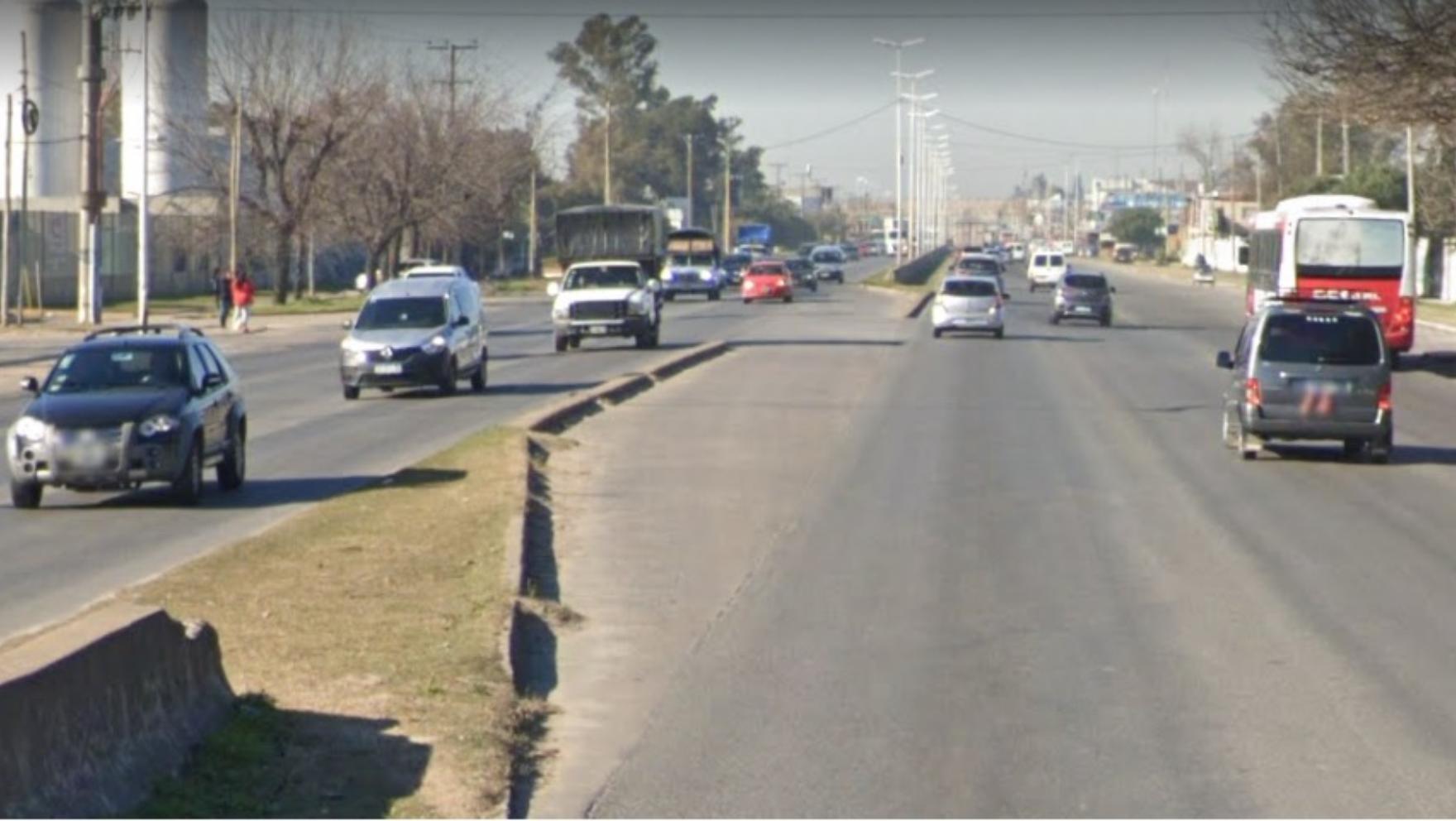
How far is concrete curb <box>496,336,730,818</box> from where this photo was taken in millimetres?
12795

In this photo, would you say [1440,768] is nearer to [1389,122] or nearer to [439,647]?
[439,647]

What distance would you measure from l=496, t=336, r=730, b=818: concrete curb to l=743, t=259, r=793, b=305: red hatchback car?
54.6m

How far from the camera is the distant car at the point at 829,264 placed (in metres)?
117

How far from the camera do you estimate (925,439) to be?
96.7ft

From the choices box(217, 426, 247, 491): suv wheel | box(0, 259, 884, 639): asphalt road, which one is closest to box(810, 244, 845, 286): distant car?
box(0, 259, 884, 639): asphalt road

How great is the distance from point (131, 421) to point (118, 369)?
5.35 feet

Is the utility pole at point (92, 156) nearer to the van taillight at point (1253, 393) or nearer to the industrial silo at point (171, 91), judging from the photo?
the industrial silo at point (171, 91)

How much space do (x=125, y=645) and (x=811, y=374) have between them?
3323cm

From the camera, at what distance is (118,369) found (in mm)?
23281

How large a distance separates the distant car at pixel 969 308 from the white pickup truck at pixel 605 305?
9.53m

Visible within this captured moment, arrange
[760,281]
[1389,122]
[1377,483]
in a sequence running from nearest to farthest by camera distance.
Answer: [1377,483]
[1389,122]
[760,281]

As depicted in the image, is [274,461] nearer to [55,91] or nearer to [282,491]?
[282,491]

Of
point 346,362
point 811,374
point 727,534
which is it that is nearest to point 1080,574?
point 727,534

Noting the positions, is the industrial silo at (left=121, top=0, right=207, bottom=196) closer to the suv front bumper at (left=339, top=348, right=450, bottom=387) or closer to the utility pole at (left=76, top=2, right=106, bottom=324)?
the utility pole at (left=76, top=2, right=106, bottom=324)
